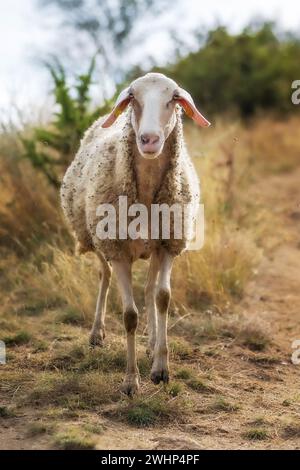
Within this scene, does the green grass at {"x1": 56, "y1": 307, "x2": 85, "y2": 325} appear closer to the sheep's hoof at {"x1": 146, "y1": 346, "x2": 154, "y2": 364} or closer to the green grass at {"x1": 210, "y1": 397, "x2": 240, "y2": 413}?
the sheep's hoof at {"x1": 146, "y1": 346, "x2": 154, "y2": 364}

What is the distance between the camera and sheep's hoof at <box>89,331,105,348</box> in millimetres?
6285

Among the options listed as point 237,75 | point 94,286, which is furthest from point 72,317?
point 237,75

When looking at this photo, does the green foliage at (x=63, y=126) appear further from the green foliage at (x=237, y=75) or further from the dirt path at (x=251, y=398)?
the green foliage at (x=237, y=75)

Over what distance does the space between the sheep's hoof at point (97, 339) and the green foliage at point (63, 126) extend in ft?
10.2

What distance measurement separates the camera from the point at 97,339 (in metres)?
6.33

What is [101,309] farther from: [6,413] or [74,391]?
[6,413]

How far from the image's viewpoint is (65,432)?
14.8 ft

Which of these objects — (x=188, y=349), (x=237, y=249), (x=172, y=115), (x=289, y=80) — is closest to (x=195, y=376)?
(x=188, y=349)

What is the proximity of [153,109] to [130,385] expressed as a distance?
5.62 ft

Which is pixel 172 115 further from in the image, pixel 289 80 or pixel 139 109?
pixel 289 80

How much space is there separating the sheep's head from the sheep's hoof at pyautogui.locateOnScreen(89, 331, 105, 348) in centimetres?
183

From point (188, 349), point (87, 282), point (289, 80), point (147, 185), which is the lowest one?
point (188, 349)

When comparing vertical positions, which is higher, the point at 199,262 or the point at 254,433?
the point at 199,262

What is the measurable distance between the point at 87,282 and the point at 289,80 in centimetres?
1595
